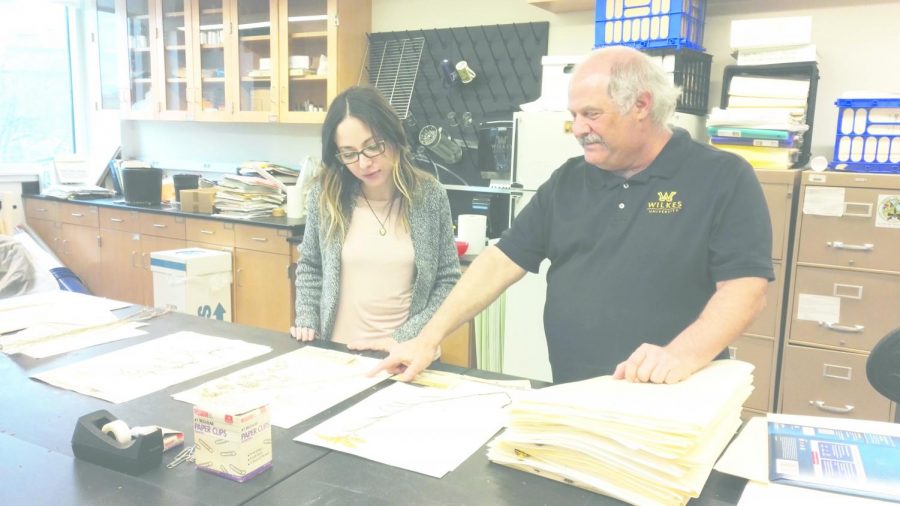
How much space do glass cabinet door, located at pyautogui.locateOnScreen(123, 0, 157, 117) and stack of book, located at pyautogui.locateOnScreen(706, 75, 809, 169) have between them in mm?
3821

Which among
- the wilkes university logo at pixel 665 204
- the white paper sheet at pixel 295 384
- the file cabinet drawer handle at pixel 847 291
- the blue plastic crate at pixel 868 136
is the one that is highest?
the blue plastic crate at pixel 868 136

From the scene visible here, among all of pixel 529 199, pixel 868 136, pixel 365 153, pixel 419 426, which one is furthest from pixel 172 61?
pixel 419 426

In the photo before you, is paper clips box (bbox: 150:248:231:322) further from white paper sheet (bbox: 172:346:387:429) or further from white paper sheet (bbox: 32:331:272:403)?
white paper sheet (bbox: 172:346:387:429)

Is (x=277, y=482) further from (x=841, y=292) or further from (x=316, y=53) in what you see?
(x=316, y=53)

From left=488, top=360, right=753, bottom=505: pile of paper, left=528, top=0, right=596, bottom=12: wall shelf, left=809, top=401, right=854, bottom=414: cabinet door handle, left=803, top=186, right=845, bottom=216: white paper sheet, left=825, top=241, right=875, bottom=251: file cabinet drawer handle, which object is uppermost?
left=528, top=0, right=596, bottom=12: wall shelf

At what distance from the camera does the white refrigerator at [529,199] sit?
2891 mm

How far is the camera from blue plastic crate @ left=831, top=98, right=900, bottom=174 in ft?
7.77

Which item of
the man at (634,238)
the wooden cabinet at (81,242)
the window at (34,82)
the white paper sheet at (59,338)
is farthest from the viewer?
the window at (34,82)

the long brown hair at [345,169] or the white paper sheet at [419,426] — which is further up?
the long brown hair at [345,169]

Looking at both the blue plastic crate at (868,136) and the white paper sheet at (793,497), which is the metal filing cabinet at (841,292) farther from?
the white paper sheet at (793,497)

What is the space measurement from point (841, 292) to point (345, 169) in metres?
1.89

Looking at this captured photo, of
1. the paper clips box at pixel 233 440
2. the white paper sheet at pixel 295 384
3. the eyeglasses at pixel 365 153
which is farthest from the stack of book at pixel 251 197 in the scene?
the paper clips box at pixel 233 440

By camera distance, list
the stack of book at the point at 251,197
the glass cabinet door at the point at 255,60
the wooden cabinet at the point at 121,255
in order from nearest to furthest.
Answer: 1. the stack of book at the point at 251,197
2. the glass cabinet door at the point at 255,60
3. the wooden cabinet at the point at 121,255

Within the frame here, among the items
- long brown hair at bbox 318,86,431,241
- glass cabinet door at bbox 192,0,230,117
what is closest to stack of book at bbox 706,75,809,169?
long brown hair at bbox 318,86,431,241
